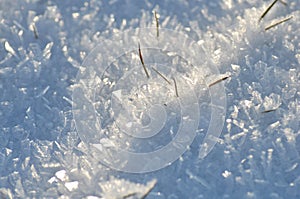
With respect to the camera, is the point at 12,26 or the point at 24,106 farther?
the point at 12,26

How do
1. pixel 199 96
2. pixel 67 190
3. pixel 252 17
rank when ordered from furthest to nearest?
pixel 252 17, pixel 199 96, pixel 67 190

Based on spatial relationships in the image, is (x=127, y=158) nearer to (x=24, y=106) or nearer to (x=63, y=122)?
(x=63, y=122)

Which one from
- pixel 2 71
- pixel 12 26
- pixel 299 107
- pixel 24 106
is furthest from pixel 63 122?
pixel 299 107

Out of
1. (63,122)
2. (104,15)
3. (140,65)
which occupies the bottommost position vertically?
(63,122)

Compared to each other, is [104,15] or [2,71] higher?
[104,15]

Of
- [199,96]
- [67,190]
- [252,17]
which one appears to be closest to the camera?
[67,190]

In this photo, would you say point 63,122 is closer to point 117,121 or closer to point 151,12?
point 117,121
